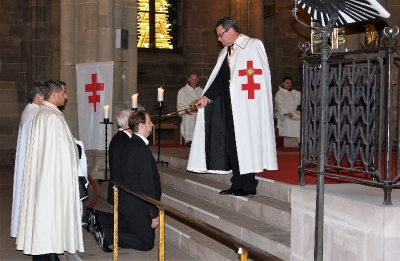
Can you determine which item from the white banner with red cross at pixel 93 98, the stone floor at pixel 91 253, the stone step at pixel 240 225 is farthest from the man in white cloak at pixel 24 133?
the white banner with red cross at pixel 93 98

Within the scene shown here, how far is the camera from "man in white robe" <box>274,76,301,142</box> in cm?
1416

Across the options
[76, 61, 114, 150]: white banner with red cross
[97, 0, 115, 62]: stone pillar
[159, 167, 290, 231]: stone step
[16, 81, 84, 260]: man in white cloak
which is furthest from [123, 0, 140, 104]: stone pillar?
[16, 81, 84, 260]: man in white cloak

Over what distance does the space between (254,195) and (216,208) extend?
449mm

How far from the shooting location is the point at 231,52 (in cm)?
701

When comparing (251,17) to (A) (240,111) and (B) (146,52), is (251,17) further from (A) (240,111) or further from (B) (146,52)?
(A) (240,111)

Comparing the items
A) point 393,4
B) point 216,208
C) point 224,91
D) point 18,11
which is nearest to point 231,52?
point 224,91

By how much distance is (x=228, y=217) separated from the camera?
6.43m

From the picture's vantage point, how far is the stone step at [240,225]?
5.46 metres

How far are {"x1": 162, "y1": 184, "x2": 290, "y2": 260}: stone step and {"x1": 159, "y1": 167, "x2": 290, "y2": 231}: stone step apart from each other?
6cm

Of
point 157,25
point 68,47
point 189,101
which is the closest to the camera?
point 68,47

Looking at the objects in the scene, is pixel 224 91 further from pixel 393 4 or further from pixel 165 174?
pixel 393 4

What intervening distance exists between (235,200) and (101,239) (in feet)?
4.57

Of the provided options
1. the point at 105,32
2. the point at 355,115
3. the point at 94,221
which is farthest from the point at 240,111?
the point at 105,32

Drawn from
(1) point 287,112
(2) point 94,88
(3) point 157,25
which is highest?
(3) point 157,25
